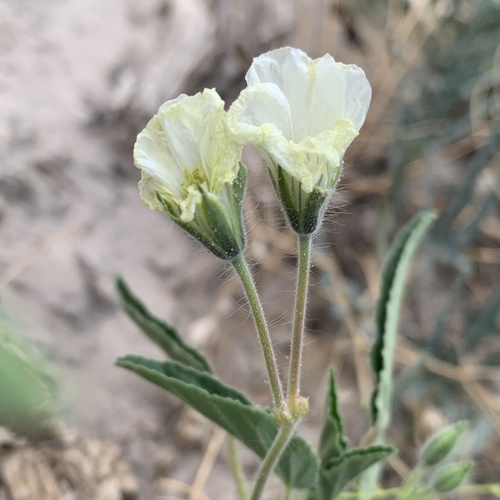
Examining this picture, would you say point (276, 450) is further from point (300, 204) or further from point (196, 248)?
point (196, 248)

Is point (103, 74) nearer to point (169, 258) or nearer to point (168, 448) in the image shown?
point (169, 258)

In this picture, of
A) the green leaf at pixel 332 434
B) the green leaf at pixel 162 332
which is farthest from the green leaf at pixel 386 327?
the green leaf at pixel 162 332

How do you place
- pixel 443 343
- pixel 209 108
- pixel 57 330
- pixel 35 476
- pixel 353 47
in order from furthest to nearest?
1. pixel 353 47
2. pixel 443 343
3. pixel 57 330
4. pixel 35 476
5. pixel 209 108

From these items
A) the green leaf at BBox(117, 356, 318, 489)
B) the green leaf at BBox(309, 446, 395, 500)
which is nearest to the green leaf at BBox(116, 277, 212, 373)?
the green leaf at BBox(117, 356, 318, 489)

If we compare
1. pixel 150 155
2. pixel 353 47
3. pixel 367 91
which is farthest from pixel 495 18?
pixel 150 155

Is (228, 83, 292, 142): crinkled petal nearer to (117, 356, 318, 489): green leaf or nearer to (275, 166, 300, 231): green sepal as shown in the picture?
(275, 166, 300, 231): green sepal

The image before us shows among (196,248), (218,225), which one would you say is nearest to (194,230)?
(218,225)
